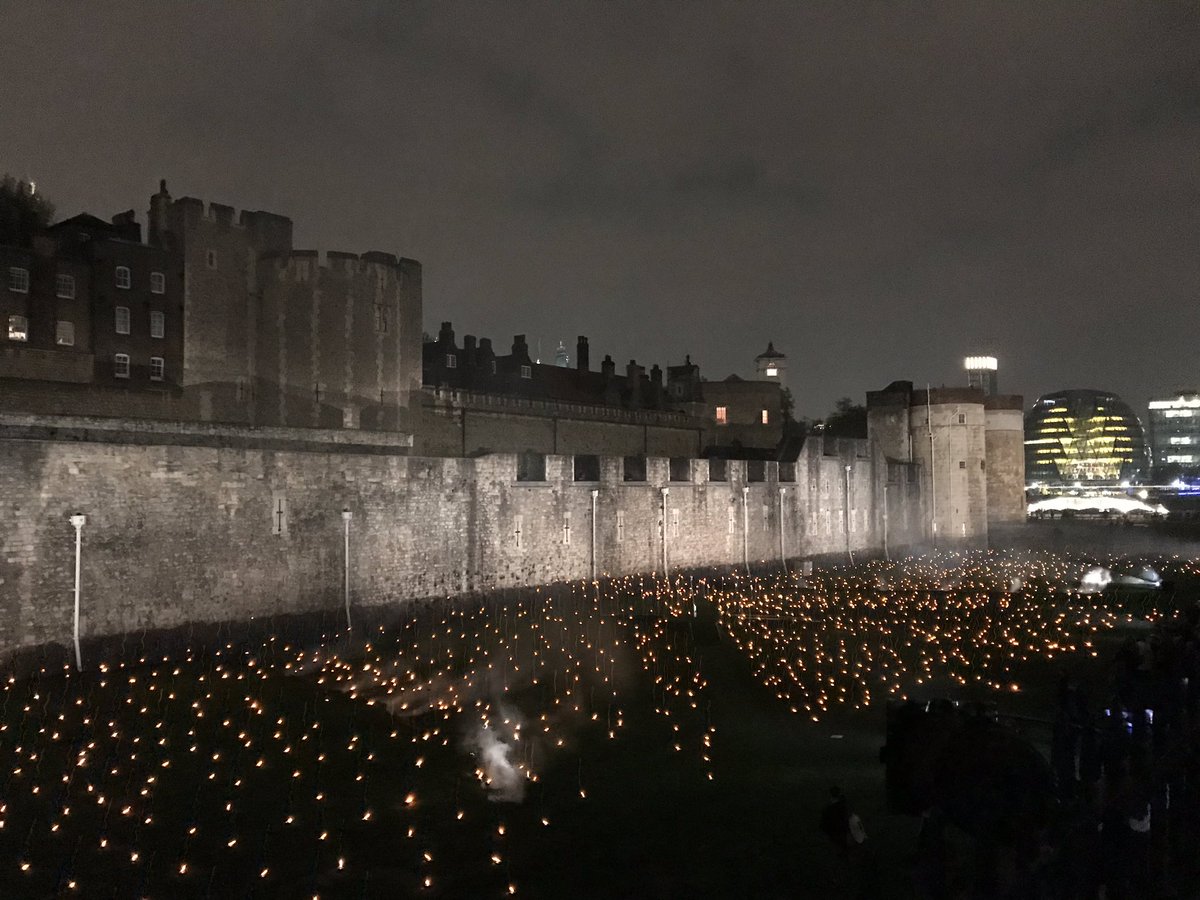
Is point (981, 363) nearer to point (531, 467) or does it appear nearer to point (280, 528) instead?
point (531, 467)

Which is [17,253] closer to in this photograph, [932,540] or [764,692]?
[764,692]

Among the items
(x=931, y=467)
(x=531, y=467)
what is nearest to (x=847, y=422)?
(x=931, y=467)

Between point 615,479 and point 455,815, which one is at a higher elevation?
point 615,479

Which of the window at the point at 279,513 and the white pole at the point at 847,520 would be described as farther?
the white pole at the point at 847,520

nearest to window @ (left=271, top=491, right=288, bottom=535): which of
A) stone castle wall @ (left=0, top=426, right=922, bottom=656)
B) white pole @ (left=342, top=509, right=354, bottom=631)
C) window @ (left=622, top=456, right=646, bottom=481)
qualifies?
stone castle wall @ (left=0, top=426, right=922, bottom=656)

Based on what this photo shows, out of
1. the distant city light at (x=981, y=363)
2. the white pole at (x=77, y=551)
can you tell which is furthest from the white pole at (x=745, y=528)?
the distant city light at (x=981, y=363)

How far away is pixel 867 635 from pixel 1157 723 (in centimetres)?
1162

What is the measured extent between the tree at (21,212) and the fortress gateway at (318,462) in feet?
7.02

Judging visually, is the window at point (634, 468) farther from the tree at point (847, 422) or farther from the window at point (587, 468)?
the tree at point (847, 422)

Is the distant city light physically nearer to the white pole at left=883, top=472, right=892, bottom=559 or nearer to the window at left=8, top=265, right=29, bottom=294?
the white pole at left=883, top=472, right=892, bottom=559

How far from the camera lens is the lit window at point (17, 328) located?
119 feet

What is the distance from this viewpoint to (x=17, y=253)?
36812mm

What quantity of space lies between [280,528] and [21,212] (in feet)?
118

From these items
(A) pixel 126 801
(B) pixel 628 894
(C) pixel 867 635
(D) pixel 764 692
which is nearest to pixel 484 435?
(C) pixel 867 635
